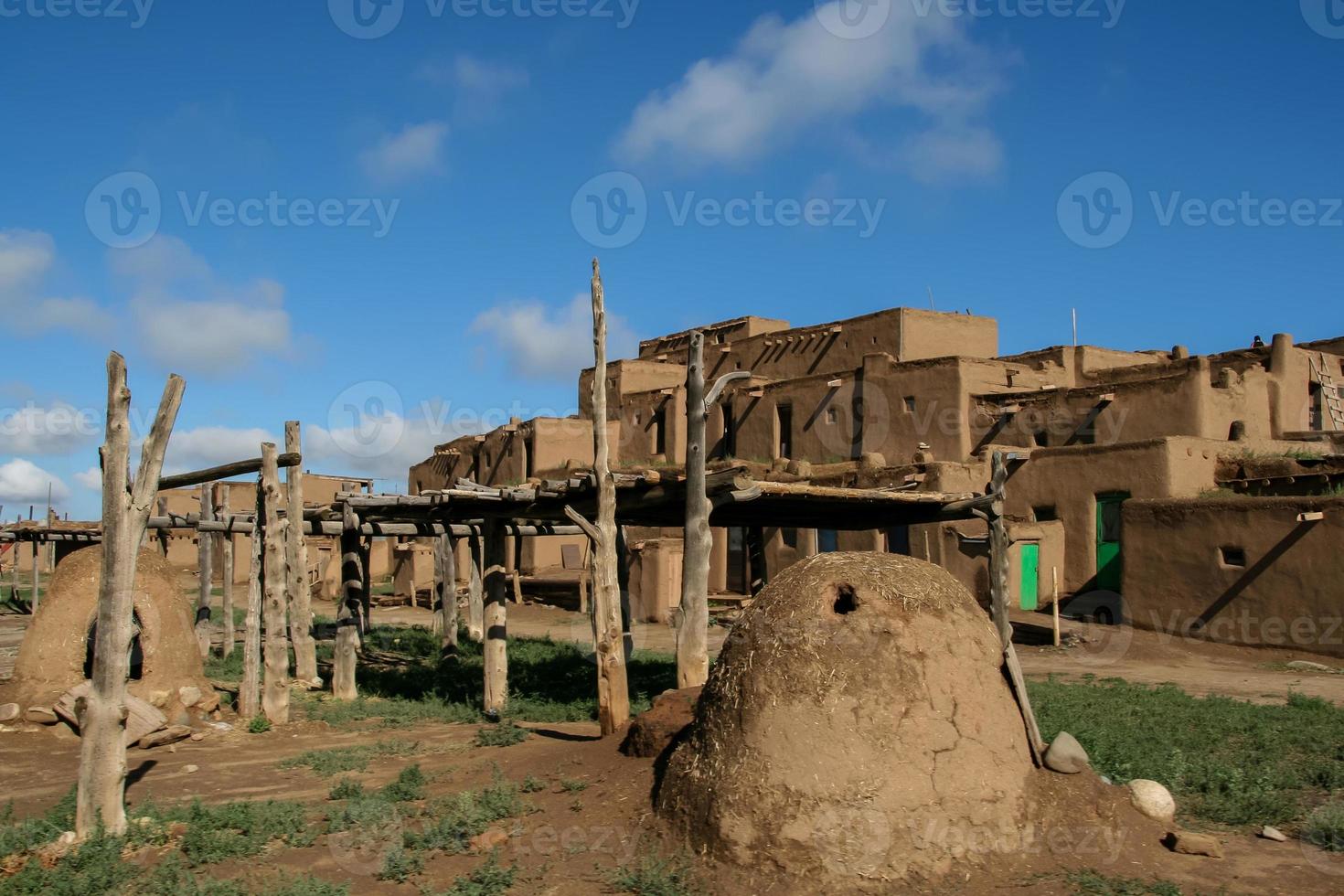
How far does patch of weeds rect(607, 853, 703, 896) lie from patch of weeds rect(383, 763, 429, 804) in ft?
8.77

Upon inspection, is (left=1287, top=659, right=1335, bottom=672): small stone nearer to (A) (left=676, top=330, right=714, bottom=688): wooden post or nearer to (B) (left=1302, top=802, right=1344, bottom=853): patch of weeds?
(B) (left=1302, top=802, right=1344, bottom=853): patch of weeds

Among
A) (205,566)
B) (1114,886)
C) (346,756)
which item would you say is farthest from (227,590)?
(1114,886)

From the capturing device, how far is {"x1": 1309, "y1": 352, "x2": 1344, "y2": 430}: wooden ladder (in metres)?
25.3

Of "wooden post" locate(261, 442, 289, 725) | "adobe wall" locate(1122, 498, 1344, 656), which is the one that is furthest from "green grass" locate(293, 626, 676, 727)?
"adobe wall" locate(1122, 498, 1344, 656)

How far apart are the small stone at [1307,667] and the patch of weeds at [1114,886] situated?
1139cm

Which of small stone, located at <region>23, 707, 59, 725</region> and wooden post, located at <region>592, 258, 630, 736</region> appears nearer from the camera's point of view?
wooden post, located at <region>592, 258, 630, 736</region>

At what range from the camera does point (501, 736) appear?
34.8 ft

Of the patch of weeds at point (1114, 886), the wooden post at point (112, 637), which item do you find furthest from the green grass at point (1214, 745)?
the wooden post at point (112, 637)

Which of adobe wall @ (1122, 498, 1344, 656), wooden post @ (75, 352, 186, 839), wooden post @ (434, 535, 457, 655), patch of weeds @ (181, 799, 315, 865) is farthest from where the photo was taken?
wooden post @ (434, 535, 457, 655)

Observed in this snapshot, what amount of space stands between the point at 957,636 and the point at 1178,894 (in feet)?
5.90

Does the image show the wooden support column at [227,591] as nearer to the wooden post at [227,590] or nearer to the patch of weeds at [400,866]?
the wooden post at [227,590]

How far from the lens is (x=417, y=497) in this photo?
13.6 m

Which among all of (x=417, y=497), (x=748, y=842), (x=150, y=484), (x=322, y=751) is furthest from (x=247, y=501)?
(x=748, y=842)

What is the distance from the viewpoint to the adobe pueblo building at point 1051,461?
17156 mm
